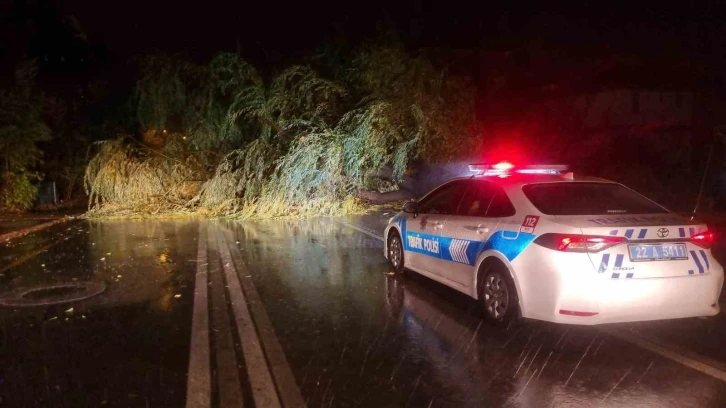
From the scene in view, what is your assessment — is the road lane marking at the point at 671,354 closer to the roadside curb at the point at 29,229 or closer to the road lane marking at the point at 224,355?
the road lane marking at the point at 224,355

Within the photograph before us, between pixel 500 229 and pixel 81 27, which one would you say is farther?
pixel 81 27

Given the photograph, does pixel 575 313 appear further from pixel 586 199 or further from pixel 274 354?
pixel 274 354

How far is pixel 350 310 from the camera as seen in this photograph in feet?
22.1

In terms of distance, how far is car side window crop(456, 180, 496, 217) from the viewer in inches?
261

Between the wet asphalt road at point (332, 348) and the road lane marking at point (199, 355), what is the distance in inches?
1.8

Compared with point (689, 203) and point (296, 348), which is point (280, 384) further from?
point (689, 203)

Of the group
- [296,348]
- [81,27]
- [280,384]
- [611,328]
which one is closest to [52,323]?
[296,348]

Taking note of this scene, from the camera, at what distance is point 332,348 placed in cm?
540

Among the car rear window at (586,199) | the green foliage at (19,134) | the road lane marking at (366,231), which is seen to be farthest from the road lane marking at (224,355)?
the green foliage at (19,134)

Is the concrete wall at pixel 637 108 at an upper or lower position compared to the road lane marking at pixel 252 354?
upper

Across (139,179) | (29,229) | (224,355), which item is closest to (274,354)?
(224,355)

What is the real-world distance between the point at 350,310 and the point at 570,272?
2.47 m

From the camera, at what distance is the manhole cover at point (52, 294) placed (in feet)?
23.9

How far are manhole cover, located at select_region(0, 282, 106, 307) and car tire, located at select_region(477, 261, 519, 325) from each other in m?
4.73
